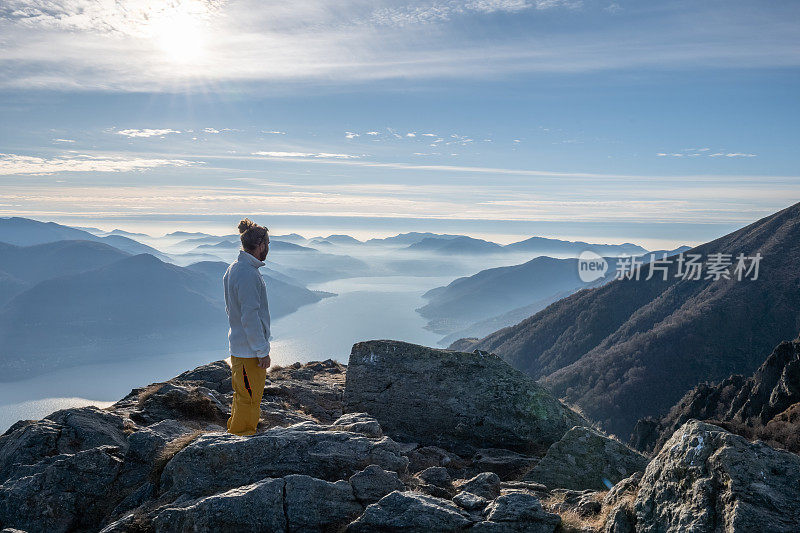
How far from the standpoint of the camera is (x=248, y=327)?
8.48 m

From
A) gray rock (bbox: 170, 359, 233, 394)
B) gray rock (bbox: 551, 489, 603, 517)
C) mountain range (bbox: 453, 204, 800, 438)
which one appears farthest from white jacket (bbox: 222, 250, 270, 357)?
mountain range (bbox: 453, 204, 800, 438)

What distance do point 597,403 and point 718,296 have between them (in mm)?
67304

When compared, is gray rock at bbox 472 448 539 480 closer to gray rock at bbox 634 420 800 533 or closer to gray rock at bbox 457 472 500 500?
gray rock at bbox 457 472 500 500

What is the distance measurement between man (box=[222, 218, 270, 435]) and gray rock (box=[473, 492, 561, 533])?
4.50 meters

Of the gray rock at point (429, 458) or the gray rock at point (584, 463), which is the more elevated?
the gray rock at point (584, 463)

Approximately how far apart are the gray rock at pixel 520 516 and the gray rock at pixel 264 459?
80.8 inches

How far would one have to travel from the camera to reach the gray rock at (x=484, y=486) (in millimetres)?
6980

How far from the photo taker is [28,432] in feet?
27.7

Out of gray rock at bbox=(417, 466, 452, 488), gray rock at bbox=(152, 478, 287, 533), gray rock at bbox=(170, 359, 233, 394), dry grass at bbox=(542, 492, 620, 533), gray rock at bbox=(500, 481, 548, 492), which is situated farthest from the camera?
gray rock at bbox=(170, 359, 233, 394)

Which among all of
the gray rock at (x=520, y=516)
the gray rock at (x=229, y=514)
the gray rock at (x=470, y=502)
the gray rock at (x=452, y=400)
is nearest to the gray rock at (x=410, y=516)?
the gray rock at (x=470, y=502)

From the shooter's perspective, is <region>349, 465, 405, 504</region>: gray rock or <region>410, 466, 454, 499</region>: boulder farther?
<region>410, 466, 454, 499</region>: boulder

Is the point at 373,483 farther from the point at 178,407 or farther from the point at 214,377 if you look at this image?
the point at 214,377

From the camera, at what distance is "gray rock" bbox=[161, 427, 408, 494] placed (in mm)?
6863

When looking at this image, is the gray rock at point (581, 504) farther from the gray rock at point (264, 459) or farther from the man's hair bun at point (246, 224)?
the man's hair bun at point (246, 224)
